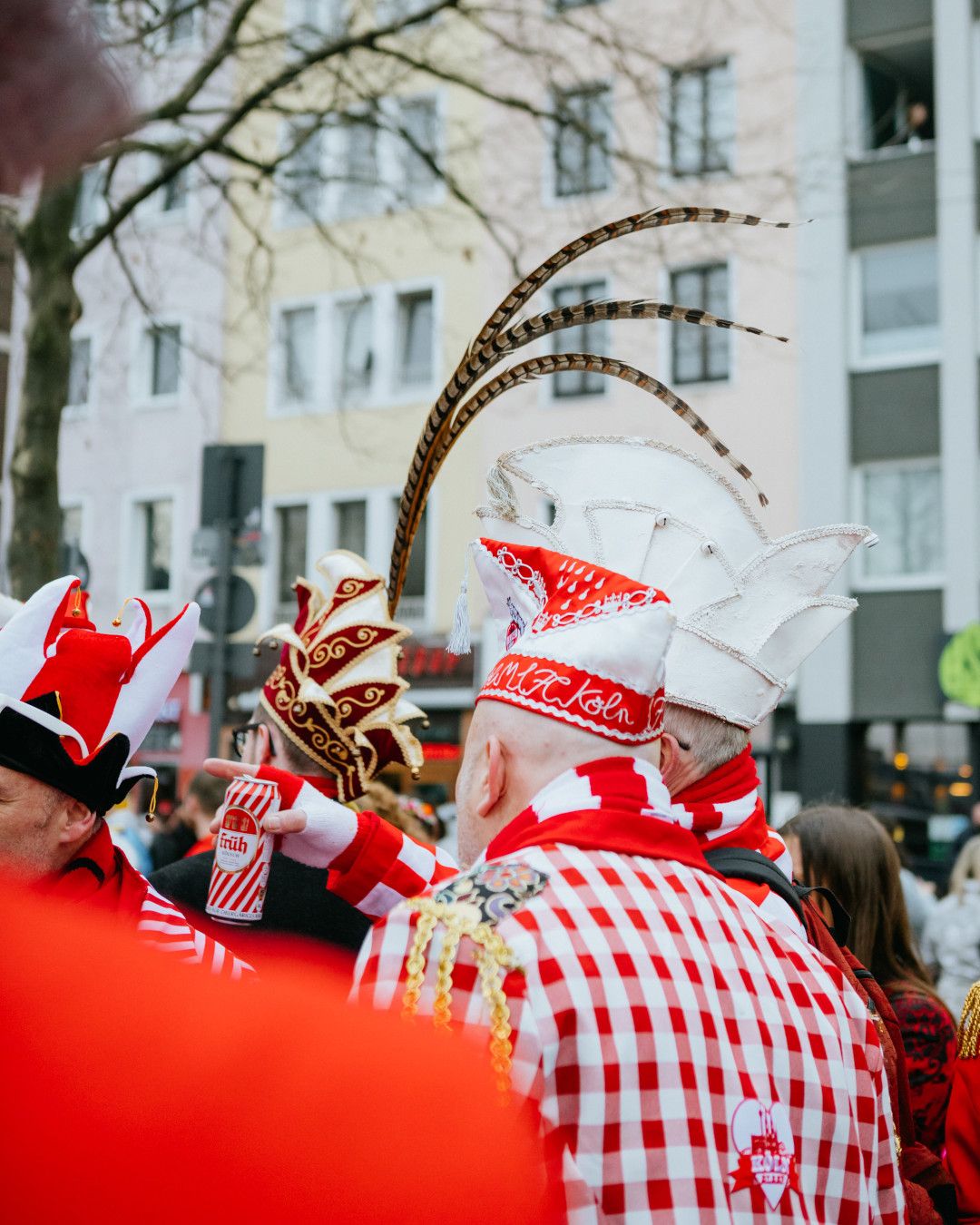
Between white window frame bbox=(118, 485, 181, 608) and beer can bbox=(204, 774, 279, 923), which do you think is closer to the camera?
beer can bbox=(204, 774, 279, 923)

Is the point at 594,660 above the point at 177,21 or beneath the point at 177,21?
beneath

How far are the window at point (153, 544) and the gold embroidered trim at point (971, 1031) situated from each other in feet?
64.9

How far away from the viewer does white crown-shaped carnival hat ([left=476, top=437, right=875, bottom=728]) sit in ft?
9.27

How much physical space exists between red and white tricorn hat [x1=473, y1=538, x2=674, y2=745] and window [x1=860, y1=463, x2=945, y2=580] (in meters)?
15.0

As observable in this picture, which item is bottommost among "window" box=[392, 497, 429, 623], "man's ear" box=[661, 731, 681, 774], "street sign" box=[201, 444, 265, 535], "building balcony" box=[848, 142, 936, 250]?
"man's ear" box=[661, 731, 681, 774]

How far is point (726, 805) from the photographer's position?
8.55ft

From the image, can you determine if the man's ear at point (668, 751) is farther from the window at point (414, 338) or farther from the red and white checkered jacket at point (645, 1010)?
the window at point (414, 338)

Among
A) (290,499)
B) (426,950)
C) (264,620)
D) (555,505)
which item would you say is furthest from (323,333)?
(426,950)

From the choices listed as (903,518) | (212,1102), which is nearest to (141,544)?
(903,518)

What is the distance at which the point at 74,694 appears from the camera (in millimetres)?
2066

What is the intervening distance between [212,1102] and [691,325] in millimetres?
17096

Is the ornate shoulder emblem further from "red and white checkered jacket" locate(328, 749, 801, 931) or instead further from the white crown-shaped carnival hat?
the white crown-shaped carnival hat

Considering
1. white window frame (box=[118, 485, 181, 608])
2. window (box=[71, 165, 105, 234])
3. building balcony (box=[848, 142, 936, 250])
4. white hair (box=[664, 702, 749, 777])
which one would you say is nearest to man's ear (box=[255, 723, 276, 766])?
white hair (box=[664, 702, 749, 777])

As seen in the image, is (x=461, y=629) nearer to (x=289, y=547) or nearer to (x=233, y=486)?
(x=233, y=486)
